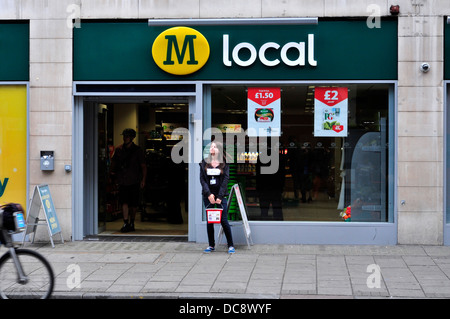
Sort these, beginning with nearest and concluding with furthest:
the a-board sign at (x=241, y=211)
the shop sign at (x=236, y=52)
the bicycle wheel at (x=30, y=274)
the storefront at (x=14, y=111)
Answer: the bicycle wheel at (x=30, y=274)
the a-board sign at (x=241, y=211)
the shop sign at (x=236, y=52)
the storefront at (x=14, y=111)

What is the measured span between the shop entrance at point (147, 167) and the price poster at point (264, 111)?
5.11 feet

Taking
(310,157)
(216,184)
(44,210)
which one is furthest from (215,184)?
(44,210)

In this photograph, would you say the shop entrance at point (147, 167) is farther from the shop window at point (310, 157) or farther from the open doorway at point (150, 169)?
the shop window at point (310, 157)

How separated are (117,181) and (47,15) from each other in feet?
12.7

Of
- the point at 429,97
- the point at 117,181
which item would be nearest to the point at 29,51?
the point at 117,181

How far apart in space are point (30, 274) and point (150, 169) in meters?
7.06

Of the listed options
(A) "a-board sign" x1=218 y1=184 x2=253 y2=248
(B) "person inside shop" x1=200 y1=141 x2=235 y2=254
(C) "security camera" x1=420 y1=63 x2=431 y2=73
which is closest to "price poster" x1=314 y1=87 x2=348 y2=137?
(C) "security camera" x1=420 y1=63 x2=431 y2=73

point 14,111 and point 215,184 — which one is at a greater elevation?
point 14,111

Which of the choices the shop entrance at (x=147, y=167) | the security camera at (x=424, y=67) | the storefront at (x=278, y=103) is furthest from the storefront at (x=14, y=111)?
the security camera at (x=424, y=67)

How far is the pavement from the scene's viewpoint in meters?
7.06

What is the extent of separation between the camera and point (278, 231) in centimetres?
1036

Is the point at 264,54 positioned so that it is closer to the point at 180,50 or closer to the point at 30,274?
the point at 180,50

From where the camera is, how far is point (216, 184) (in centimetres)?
961

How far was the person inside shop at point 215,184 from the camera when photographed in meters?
9.53
